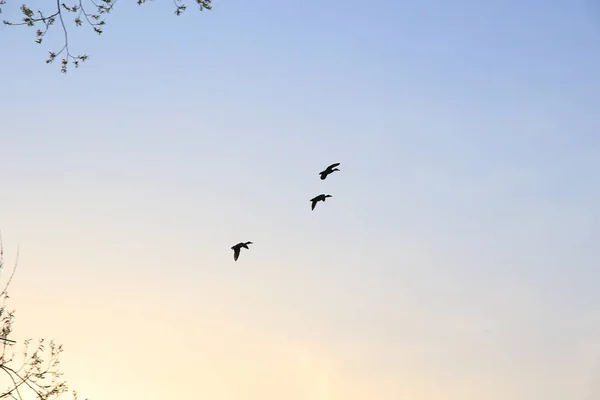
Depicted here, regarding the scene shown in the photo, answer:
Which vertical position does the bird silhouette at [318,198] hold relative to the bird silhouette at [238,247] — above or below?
above

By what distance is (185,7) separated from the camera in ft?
61.2

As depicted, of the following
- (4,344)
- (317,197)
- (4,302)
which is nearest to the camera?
(4,344)

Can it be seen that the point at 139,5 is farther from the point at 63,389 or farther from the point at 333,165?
the point at 63,389

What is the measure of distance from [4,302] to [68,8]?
11.3 meters

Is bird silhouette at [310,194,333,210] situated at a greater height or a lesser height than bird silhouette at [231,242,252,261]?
greater

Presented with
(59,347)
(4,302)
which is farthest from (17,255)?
(59,347)

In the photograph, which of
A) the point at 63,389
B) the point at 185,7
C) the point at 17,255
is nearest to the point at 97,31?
the point at 185,7

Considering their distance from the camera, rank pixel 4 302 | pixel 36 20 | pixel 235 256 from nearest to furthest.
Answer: pixel 36 20 → pixel 4 302 → pixel 235 256

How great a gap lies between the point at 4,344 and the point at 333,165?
12.6 metres

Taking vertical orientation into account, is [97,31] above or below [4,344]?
above

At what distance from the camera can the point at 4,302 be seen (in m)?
22.9

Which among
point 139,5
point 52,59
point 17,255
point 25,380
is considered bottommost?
point 25,380

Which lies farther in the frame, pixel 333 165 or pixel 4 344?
pixel 333 165

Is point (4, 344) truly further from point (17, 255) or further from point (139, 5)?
point (139, 5)
